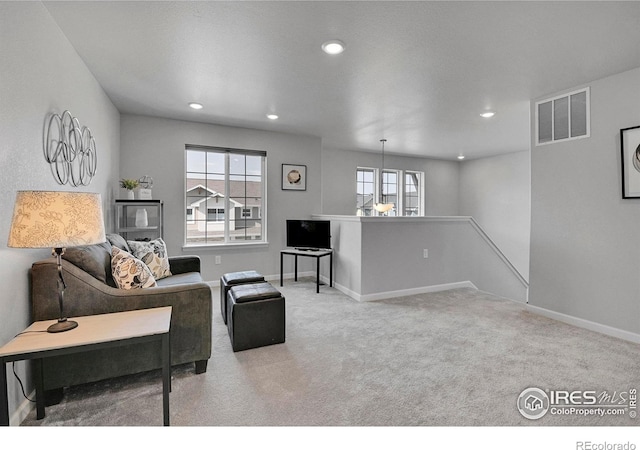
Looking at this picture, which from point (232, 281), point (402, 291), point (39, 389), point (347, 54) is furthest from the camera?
point (402, 291)

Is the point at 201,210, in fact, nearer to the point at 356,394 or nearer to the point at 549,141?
the point at 356,394

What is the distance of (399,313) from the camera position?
3.46 meters

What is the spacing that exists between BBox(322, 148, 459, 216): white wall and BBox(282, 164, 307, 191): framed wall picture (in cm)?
129

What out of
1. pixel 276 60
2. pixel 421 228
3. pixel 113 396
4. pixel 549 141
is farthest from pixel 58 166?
pixel 549 141

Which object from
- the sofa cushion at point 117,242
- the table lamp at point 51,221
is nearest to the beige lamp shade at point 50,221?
the table lamp at point 51,221

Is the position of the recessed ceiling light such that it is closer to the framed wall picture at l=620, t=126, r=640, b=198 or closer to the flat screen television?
the flat screen television

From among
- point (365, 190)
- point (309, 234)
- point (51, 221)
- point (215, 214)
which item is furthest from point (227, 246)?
point (365, 190)

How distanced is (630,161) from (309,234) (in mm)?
3613

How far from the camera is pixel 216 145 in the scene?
4.68 meters

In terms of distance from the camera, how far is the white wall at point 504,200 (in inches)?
256

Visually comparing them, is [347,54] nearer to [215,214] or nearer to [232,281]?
[232,281]

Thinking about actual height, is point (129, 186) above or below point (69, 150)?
below

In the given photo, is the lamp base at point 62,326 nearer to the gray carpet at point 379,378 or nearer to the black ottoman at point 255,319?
the gray carpet at point 379,378

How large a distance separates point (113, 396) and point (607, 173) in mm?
4389
